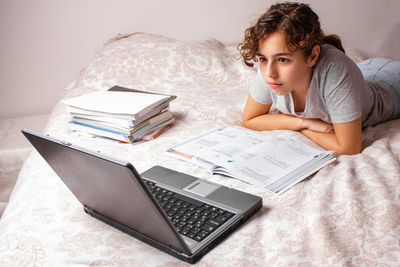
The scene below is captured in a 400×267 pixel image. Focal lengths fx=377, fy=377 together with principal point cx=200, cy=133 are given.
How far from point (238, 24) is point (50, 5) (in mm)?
1158

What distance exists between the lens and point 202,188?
3.02 ft

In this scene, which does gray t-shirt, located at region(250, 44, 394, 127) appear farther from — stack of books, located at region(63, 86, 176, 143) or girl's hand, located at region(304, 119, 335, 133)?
stack of books, located at region(63, 86, 176, 143)

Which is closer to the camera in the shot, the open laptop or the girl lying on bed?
the open laptop

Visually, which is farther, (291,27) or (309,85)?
(309,85)

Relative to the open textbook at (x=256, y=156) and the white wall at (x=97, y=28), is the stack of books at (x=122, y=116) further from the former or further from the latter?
the white wall at (x=97, y=28)

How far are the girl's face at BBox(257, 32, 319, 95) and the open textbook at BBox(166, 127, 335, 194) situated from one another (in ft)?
0.61

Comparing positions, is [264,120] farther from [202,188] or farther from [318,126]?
[202,188]

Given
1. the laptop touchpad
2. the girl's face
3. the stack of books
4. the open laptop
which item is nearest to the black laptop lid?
the open laptop

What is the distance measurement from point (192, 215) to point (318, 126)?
2.22 ft

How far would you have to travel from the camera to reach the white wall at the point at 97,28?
231cm

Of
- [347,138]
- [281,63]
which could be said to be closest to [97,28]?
[281,63]

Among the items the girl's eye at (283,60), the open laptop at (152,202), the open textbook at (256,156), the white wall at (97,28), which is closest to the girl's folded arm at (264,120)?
the open textbook at (256,156)

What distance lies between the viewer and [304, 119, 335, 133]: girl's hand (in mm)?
1286

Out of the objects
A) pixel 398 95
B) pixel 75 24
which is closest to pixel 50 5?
pixel 75 24
